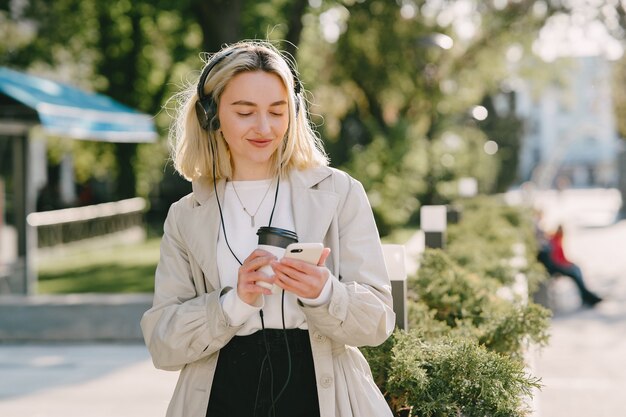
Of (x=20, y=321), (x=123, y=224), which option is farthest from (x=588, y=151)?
(x=20, y=321)

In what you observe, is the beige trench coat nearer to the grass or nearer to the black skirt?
the black skirt

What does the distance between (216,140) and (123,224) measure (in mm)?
21904

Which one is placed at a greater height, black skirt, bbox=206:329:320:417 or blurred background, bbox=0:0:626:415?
blurred background, bbox=0:0:626:415

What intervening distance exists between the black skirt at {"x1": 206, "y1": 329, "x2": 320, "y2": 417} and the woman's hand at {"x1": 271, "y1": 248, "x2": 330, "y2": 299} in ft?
0.74

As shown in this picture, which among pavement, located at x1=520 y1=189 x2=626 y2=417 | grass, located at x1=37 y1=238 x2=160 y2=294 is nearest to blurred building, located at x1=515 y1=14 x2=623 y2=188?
pavement, located at x1=520 y1=189 x2=626 y2=417

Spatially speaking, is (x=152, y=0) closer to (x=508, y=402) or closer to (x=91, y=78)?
(x=91, y=78)

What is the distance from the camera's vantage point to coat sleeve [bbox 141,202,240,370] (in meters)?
2.46

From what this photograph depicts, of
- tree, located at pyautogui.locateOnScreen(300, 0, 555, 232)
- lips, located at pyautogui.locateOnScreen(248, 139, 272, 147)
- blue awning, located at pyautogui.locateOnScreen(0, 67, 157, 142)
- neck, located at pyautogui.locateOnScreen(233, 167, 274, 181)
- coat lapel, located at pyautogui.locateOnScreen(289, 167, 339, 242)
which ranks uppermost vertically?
tree, located at pyautogui.locateOnScreen(300, 0, 555, 232)

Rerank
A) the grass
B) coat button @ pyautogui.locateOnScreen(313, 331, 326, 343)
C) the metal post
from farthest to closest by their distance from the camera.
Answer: the metal post
the grass
coat button @ pyautogui.locateOnScreen(313, 331, 326, 343)

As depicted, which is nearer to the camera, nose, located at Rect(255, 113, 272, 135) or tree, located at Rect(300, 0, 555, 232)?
nose, located at Rect(255, 113, 272, 135)

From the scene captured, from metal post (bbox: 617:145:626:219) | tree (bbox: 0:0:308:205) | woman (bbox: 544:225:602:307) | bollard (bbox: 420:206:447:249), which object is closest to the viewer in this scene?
bollard (bbox: 420:206:447:249)

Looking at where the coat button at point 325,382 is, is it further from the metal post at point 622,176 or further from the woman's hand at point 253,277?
the metal post at point 622,176

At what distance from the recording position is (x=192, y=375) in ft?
8.45

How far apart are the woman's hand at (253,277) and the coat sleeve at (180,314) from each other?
0.10 meters
